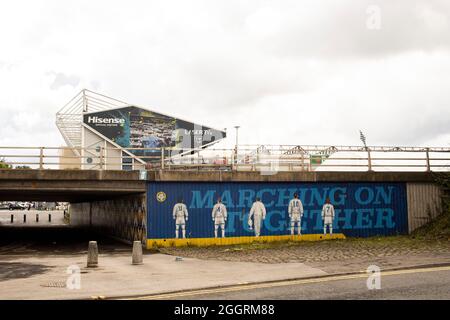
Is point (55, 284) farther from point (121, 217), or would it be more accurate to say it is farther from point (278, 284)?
point (121, 217)

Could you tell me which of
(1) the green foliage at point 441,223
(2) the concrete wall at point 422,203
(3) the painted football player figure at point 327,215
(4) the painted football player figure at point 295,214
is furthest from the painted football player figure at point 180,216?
(2) the concrete wall at point 422,203

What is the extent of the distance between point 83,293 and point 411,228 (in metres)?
17.5

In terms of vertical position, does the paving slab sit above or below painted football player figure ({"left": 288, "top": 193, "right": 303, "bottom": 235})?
below

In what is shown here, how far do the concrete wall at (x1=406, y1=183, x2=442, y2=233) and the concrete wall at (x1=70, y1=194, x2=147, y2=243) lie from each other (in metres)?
13.4

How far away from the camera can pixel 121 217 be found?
2538 cm

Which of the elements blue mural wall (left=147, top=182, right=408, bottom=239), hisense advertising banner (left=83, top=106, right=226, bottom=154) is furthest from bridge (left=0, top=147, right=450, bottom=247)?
hisense advertising banner (left=83, top=106, right=226, bottom=154)

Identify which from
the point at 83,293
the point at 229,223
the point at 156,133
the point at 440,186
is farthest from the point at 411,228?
the point at 156,133

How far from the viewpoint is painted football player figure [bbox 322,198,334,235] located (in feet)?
72.4

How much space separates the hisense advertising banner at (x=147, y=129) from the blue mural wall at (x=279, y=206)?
2744 centimetres

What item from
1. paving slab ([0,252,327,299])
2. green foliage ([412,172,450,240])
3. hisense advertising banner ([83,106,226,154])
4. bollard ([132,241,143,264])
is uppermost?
hisense advertising banner ([83,106,226,154])

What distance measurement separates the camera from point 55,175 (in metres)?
20.3

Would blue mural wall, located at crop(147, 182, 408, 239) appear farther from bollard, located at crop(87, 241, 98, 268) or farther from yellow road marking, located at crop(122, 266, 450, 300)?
yellow road marking, located at crop(122, 266, 450, 300)

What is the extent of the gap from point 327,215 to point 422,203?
5139 millimetres
